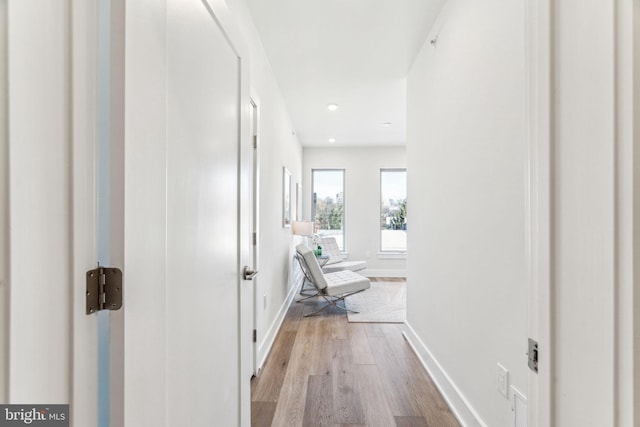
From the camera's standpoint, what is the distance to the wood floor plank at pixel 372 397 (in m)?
1.71

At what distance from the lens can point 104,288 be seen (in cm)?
58

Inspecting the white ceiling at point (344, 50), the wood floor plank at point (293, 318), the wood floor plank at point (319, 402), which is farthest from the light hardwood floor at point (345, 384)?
the white ceiling at point (344, 50)

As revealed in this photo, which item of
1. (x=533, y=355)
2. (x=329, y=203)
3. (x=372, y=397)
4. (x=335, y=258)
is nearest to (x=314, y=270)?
(x=372, y=397)

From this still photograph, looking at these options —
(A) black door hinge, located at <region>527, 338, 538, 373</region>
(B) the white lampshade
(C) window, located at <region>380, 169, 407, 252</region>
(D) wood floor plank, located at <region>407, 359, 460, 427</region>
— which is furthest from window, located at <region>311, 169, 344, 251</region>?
(A) black door hinge, located at <region>527, 338, 538, 373</region>

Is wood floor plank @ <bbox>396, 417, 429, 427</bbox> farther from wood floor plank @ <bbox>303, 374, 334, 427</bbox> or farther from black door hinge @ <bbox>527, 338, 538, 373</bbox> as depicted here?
black door hinge @ <bbox>527, 338, 538, 373</bbox>

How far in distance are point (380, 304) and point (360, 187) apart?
281 centimetres

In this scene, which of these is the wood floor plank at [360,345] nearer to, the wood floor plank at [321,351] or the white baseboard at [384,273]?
the wood floor plank at [321,351]

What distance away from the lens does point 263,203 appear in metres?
2.56

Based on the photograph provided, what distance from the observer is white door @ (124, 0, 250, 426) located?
634 millimetres

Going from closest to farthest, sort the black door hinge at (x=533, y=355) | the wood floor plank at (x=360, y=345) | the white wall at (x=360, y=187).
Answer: the black door hinge at (x=533, y=355) → the wood floor plank at (x=360, y=345) → the white wall at (x=360, y=187)

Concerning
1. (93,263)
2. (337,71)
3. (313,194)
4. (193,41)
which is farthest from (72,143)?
(313,194)

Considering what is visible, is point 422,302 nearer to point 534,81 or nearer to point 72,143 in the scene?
point 534,81

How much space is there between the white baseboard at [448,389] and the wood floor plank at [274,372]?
3.67 ft

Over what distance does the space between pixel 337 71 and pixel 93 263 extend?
294cm
